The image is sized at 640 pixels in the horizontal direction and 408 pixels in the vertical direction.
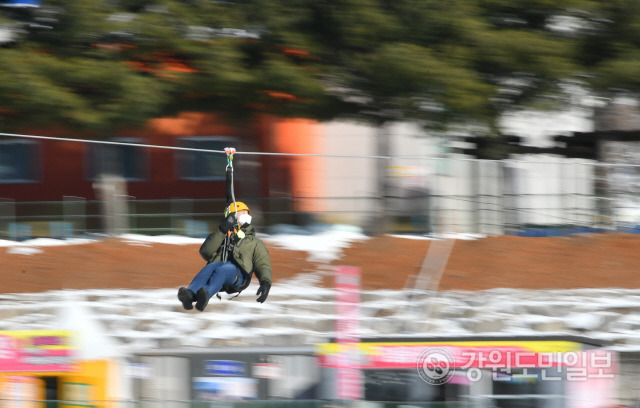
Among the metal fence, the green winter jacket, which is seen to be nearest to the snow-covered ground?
the metal fence

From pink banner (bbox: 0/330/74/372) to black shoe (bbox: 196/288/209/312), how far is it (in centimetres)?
347

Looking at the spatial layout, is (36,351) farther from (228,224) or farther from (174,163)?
(174,163)

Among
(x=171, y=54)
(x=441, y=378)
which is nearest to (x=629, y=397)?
(x=441, y=378)

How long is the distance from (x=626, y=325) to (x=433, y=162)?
3.84m

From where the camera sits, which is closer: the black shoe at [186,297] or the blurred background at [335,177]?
the black shoe at [186,297]

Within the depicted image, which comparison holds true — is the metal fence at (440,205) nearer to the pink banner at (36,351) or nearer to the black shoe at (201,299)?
the pink banner at (36,351)

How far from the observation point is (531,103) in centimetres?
1180

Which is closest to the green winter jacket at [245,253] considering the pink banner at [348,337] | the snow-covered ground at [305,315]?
the pink banner at [348,337]

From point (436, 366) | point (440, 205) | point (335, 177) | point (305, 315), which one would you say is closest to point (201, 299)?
point (436, 366)

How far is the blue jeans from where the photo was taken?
16.3 ft

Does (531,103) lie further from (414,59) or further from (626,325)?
(626,325)

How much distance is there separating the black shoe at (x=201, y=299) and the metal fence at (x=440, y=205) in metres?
6.54

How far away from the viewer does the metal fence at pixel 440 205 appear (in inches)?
463

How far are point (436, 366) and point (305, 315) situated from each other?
243 cm
